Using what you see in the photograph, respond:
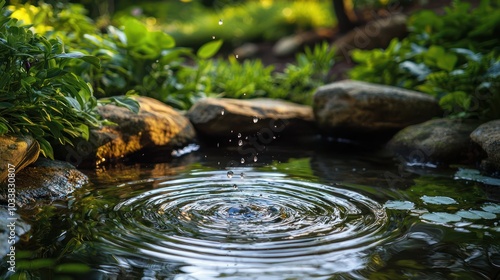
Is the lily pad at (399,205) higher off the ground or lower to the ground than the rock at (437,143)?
lower

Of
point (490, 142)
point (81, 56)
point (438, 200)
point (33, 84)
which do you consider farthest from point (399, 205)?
point (33, 84)

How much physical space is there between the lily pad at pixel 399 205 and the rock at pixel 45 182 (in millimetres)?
2030

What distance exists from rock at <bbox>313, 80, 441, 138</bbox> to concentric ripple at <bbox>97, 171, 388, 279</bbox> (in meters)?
1.89

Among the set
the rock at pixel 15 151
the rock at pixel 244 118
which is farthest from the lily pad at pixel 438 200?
the rock at pixel 15 151

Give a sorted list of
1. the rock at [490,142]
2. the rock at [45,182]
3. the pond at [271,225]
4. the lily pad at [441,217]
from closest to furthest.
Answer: the pond at [271,225] → the lily pad at [441,217] → the rock at [45,182] → the rock at [490,142]

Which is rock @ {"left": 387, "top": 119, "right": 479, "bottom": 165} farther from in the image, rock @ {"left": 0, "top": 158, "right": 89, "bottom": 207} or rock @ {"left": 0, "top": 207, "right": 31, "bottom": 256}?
rock @ {"left": 0, "top": 207, "right": 31, "bottom": 256}

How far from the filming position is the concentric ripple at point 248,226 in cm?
269

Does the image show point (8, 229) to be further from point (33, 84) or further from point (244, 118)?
point (244, 118)

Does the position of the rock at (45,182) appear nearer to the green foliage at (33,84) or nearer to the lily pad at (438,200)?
the green foliage at (33,84)

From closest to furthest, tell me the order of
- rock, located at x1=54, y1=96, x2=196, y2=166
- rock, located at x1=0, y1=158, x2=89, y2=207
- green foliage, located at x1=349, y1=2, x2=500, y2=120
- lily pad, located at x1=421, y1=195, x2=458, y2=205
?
rock, located at x1=0, y1=158, x2=89, y2=207, lily pad, located at x1=421, y1=195, x2=458, y2=205, rock, located at x1=54, y1=96, x2=196, y2=166, green foliage, located at x1=349, y1=2, x2=500, y2=120

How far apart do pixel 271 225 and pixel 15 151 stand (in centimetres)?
158

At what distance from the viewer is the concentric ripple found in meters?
2.69

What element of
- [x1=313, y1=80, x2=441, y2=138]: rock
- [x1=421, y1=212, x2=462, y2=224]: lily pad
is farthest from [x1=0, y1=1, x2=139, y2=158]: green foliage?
[x1=313, y1=80, x2=441, y2=138]: rock

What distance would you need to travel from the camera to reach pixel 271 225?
321 centimetres
